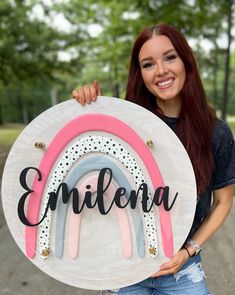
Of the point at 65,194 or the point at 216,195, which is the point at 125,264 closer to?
the point at 65,194

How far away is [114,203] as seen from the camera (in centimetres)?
143

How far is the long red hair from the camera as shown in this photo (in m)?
1.47

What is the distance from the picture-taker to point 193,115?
1521 mm

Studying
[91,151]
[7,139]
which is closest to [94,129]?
[91,151]

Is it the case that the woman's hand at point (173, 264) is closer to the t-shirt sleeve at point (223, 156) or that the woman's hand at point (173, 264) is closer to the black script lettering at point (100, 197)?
the black script lettering at point (100, 197)

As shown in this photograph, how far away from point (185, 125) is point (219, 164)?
0.65ft

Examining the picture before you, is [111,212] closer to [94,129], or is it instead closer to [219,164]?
[94,129]

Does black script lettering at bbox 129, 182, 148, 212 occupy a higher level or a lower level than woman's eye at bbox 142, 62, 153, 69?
lower

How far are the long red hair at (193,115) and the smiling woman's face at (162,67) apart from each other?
21mm

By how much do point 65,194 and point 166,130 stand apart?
407 mm

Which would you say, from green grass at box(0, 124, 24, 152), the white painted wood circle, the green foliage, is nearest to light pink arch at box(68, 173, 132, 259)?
the white painted wood circle

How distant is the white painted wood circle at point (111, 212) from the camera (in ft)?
4.63

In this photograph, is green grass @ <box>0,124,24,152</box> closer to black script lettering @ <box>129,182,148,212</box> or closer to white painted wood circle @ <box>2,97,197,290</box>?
white painted wood circle @ <box>2,97,197,290</box>

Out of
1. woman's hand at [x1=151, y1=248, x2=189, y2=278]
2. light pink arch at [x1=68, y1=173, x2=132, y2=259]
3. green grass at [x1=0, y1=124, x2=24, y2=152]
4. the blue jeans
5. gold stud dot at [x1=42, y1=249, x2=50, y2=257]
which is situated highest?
light pink arch at [x1=68, y1=173, x2=132, y2=259]
